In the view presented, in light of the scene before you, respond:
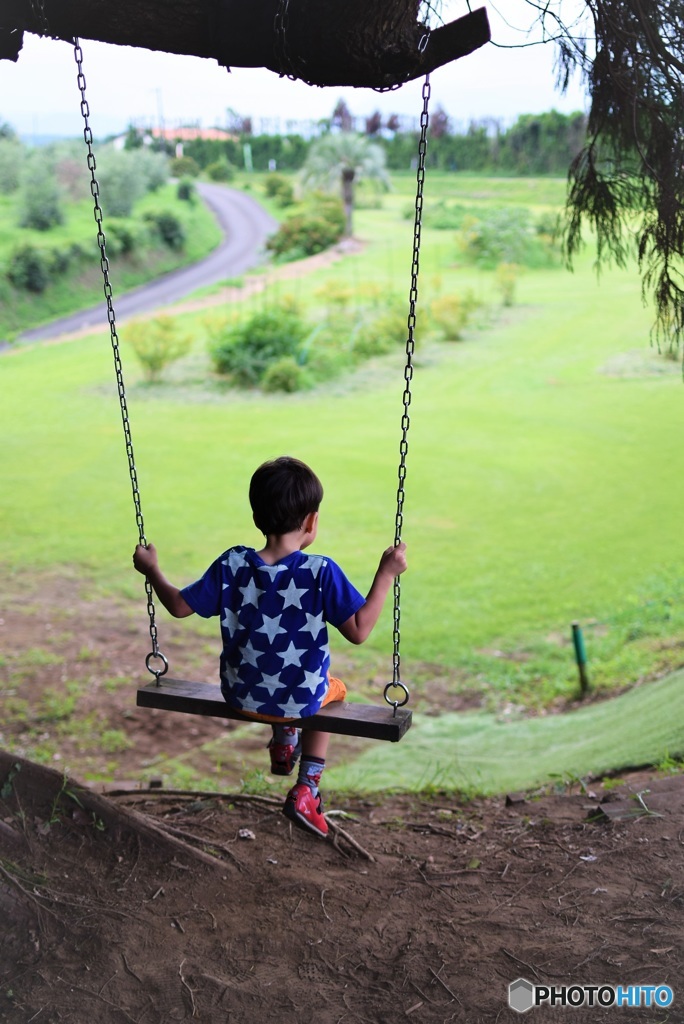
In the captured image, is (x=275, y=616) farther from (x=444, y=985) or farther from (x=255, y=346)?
(x=255, y=346)

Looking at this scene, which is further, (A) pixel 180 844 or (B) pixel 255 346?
(B) pixel 255 346

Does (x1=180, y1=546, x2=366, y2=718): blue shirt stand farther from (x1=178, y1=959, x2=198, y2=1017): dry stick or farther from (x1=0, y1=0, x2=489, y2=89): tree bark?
(x1=0, y1=0, x2=489, y2=89): tree bark

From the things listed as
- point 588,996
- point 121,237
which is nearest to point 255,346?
point 121,237

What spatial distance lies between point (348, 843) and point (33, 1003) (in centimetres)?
112

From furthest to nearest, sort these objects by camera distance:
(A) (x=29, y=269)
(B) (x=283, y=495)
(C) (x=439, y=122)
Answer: (C) (x=439, y=122) → (A) (x=29, y=269) → (B) (x=283, y=495)

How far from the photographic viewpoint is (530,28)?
2.84 m

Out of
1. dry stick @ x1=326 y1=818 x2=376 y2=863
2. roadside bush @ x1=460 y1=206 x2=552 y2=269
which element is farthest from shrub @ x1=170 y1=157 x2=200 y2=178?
dry stick @ x1=326 y1=818 x2=376 y2=863

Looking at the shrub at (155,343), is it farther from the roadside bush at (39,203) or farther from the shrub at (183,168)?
the shrub at (183,168)

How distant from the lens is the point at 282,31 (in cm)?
240

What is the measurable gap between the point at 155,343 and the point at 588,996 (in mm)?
15198

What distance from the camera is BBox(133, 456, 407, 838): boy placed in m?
2.13

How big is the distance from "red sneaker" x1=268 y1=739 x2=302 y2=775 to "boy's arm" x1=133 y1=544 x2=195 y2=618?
441 millimetres

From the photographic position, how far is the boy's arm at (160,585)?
7.39 ft

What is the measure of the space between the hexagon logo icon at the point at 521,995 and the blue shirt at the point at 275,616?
29.9 inches
